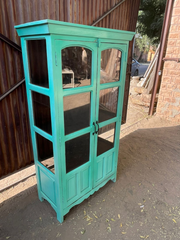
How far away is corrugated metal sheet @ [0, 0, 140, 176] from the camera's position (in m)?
2.42

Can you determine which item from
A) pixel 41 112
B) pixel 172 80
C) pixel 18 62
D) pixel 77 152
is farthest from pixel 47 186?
pixel 172 80

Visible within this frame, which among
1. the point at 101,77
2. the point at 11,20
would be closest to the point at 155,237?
the point at 101,77

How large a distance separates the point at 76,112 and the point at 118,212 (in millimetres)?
1742

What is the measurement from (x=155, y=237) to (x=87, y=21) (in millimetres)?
3665

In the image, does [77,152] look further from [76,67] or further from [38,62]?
[38,62]

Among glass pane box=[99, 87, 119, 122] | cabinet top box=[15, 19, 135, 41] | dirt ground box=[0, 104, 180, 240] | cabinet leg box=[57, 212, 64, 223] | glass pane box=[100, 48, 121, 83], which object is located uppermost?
cabinet top box=[15, 19, 135, 41]

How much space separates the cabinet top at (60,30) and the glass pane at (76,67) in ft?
0.57

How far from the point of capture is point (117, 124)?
2.96 m

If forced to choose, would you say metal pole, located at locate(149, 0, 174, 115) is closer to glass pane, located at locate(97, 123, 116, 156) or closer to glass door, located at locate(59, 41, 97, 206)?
glass pane, located at locate(97, 123, 116, 156)

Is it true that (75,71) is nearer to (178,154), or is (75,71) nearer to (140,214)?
(140,214)

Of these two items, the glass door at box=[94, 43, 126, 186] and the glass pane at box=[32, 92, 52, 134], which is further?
the glass door at box=[94, 43, 126, 186]

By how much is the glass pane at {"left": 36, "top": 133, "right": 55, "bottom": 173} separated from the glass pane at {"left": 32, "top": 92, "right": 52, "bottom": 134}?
0.23m

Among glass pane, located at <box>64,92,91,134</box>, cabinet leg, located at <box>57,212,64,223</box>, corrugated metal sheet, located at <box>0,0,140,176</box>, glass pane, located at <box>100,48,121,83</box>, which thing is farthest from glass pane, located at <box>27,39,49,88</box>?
cabinet leg, located at <box>57,212,64,223</box>

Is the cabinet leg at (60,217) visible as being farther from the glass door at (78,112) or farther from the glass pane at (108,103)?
the glass pane at (108,103)
